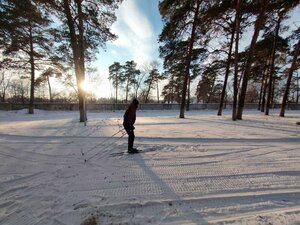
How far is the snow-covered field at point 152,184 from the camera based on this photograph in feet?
10.6

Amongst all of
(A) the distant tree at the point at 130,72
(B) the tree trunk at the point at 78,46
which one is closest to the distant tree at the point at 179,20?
(B) the tree trunk at the point at 78,46

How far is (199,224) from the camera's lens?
2.97 metres

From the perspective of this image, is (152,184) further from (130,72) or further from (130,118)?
(130,72)

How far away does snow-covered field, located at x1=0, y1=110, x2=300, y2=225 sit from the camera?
324 cm

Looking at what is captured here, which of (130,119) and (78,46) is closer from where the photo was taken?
(130,119)

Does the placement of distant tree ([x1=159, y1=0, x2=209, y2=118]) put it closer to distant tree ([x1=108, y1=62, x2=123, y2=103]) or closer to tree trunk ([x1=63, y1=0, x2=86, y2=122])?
tree trunk ([x1=63, y1=0, x2=86, y2=122])

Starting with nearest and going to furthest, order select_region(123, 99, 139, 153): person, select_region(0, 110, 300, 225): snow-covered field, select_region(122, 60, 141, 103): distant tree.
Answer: select_region(0, 110, 300, 225): snow-covered field < select_region(123, 99, 139, 153): person < select_region(122, 60, 141, 103): distant tree

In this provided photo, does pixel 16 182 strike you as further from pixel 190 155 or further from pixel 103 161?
pixel 190 155

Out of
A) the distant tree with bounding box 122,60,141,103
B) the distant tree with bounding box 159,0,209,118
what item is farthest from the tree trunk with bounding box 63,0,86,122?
the distant tree with bounding box 122,60,141,103

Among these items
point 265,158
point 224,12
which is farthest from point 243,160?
point 224,12

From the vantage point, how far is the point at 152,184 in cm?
437

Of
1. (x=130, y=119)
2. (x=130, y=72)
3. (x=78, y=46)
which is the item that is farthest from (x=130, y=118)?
(x=130, y=72)

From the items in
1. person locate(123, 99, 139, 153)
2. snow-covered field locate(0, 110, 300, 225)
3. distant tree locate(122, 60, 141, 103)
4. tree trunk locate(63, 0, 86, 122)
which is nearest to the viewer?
snow-covered field locate(0, 110, 300, 225)

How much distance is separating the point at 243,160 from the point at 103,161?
3597 millimetres
